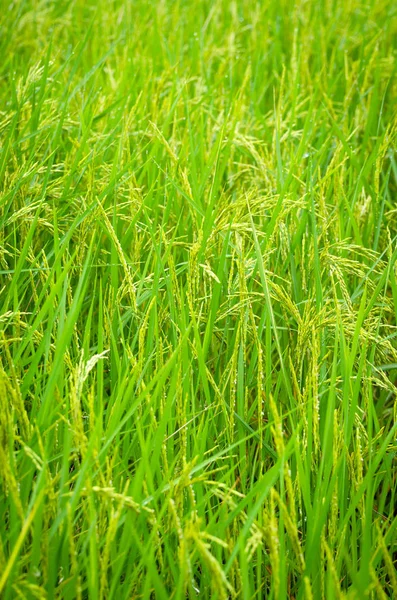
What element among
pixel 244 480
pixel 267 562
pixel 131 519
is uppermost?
pixel 131 519

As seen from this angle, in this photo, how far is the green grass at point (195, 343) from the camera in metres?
1.22

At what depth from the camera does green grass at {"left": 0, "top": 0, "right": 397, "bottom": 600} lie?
1.22 metres

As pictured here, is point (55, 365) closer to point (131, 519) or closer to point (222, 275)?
point (131, 519)

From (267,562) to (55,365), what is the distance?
59 cm

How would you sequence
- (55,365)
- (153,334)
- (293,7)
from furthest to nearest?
(293,7), (153,334), (55,365)

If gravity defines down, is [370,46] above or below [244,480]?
above

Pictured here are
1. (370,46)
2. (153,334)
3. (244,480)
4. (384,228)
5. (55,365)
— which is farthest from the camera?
(370,46)

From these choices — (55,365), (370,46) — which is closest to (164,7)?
(370,46)

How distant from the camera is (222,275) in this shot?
5.82 ft

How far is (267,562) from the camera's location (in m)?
1.44

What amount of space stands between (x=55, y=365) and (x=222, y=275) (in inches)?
22.4

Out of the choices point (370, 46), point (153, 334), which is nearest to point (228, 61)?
point (370, 46)

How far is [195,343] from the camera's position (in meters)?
1.57

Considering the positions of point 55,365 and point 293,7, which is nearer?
point 55,365
